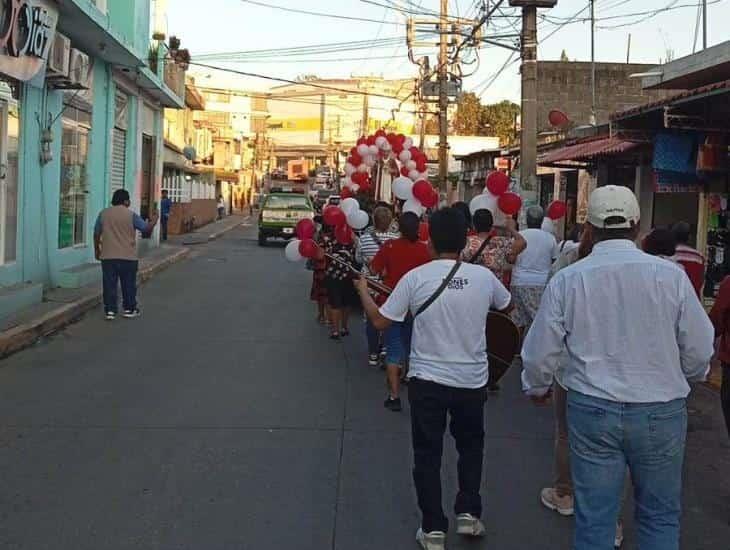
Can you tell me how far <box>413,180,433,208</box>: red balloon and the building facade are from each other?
17.5 ft

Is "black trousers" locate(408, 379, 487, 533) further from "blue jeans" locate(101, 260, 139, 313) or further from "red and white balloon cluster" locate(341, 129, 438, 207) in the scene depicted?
"red and white balloon cluster" locate(341, 129, 438, 207)

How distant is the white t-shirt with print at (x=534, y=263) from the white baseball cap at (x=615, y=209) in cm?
526

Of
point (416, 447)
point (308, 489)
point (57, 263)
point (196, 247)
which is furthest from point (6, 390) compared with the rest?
point (196, 247)

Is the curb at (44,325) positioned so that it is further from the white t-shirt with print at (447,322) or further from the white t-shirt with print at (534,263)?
the white t-shirt with print at (447,322)

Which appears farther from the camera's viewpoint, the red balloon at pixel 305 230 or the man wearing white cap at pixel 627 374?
the red balloon at pixel 305 230

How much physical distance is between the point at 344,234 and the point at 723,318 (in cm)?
502

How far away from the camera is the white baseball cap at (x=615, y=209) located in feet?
11.8

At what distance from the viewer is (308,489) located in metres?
5.44

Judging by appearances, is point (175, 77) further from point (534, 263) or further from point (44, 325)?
point (534, 263)

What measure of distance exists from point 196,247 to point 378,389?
74.2 feet

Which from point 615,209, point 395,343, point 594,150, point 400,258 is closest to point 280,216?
point 594,150

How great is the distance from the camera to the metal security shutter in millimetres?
20347

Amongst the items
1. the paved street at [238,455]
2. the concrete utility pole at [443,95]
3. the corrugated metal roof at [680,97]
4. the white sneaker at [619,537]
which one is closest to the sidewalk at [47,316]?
the paved street at [238,455]

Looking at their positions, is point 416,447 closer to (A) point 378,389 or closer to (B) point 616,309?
(B) point 616,309
